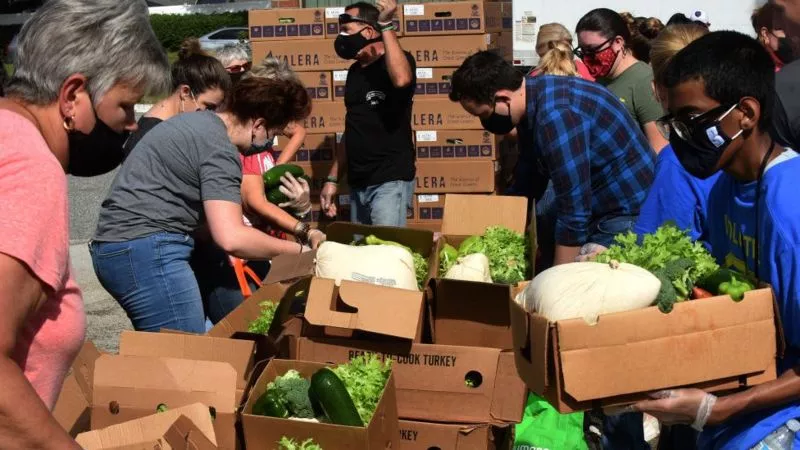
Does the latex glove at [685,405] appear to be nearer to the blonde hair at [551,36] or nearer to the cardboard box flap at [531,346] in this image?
the cardboard box flap at [531,346]

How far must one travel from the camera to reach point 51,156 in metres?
2.11

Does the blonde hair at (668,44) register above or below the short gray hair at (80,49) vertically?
below

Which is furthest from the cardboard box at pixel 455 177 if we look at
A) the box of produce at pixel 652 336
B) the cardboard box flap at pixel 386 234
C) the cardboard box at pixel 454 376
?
the box of produce at pixel 652 336

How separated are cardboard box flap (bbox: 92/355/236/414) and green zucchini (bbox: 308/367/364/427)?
0.31 meters

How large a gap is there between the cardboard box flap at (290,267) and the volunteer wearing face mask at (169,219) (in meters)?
0.14

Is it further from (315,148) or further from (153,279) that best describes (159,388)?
(315,148)

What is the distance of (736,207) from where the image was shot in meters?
2.70

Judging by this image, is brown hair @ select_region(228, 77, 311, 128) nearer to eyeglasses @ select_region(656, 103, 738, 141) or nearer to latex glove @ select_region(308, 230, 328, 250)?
latex glove @ select_region(308, 230, 328, 250)

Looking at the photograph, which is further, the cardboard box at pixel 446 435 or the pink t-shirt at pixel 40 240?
the cardboard box at pixel 446 435

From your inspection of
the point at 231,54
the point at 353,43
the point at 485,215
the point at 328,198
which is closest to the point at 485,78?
the point at 485,215

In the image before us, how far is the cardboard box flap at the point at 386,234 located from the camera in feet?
14.8

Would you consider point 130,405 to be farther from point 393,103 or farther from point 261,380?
point 393,103

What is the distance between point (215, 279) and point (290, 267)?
87 centimetres

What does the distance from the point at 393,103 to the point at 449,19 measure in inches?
63.8
